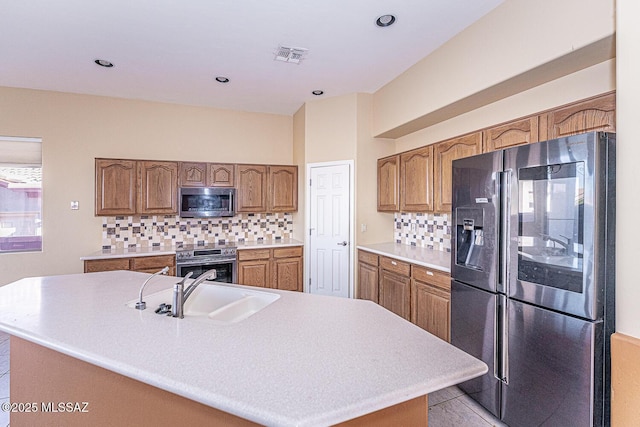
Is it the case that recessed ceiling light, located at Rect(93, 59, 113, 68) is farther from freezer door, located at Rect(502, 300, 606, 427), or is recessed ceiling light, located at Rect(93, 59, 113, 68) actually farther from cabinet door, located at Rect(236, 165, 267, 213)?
freezer door, located at Rect(502, 300, 606, 427)

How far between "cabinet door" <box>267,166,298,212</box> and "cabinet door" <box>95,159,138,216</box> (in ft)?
5.69

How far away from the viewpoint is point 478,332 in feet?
7.12

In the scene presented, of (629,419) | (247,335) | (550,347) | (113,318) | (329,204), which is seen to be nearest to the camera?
(629,419)

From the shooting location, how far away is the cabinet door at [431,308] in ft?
8.62

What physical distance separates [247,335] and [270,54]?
273 centimetres

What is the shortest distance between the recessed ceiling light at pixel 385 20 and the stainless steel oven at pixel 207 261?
3.03m

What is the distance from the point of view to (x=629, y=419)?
3.72 ft

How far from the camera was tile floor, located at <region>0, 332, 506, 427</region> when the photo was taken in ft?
6.73

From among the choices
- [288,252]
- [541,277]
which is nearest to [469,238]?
[541,277]

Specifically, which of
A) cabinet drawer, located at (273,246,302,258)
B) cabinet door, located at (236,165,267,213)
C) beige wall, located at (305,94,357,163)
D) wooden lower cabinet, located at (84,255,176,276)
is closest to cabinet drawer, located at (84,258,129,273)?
wooden lower cabinet, located at (84,255,176,276)

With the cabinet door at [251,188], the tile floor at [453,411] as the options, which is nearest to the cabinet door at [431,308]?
the tile floor at [453,411]

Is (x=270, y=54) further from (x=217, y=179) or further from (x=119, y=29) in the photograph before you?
(x=217, y=179)

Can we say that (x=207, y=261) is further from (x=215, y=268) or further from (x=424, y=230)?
(x=424, y=230)

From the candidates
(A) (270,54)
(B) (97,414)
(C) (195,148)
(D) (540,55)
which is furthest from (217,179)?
(D) (540,55)
